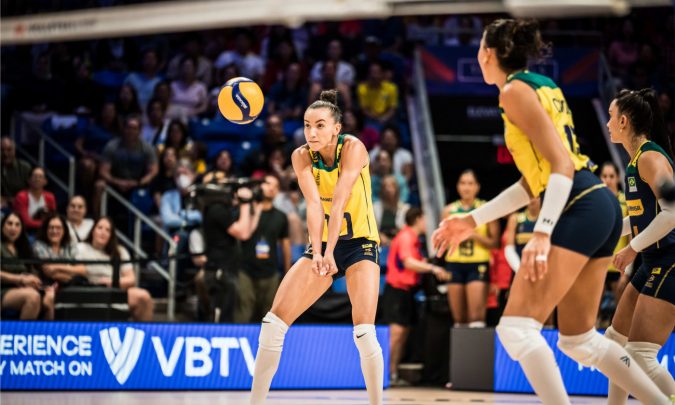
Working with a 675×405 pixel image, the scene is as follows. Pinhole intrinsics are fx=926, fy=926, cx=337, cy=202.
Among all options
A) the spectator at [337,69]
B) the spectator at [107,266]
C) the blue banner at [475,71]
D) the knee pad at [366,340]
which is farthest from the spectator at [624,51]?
the knee pad at [366,340]

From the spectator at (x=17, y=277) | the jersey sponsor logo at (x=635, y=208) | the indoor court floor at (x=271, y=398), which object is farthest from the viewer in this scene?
the spectator at (x=17, y=277)

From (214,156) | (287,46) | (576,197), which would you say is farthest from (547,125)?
(287,46)

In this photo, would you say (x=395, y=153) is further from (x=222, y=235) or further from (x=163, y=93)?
(x=222, y=235)

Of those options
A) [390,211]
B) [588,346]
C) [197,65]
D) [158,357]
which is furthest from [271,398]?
[197,65]

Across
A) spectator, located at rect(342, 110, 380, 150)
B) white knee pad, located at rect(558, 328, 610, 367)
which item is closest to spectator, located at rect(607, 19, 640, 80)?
spectator, located at rect(342, 110, 380, 150)

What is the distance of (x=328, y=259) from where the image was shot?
6031 millimetres

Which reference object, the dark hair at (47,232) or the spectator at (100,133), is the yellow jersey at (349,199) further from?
the spectator at (100,133)

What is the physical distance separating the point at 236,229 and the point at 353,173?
4.82 metres

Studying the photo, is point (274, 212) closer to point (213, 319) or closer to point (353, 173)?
point (213, 319)

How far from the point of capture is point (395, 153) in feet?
47.0

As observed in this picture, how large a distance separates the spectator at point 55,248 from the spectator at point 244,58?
584 centimetres

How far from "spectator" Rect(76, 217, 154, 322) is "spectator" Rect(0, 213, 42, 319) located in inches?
25.0

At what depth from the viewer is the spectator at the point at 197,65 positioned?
52.0 feet

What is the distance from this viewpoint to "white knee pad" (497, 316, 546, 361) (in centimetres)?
457
